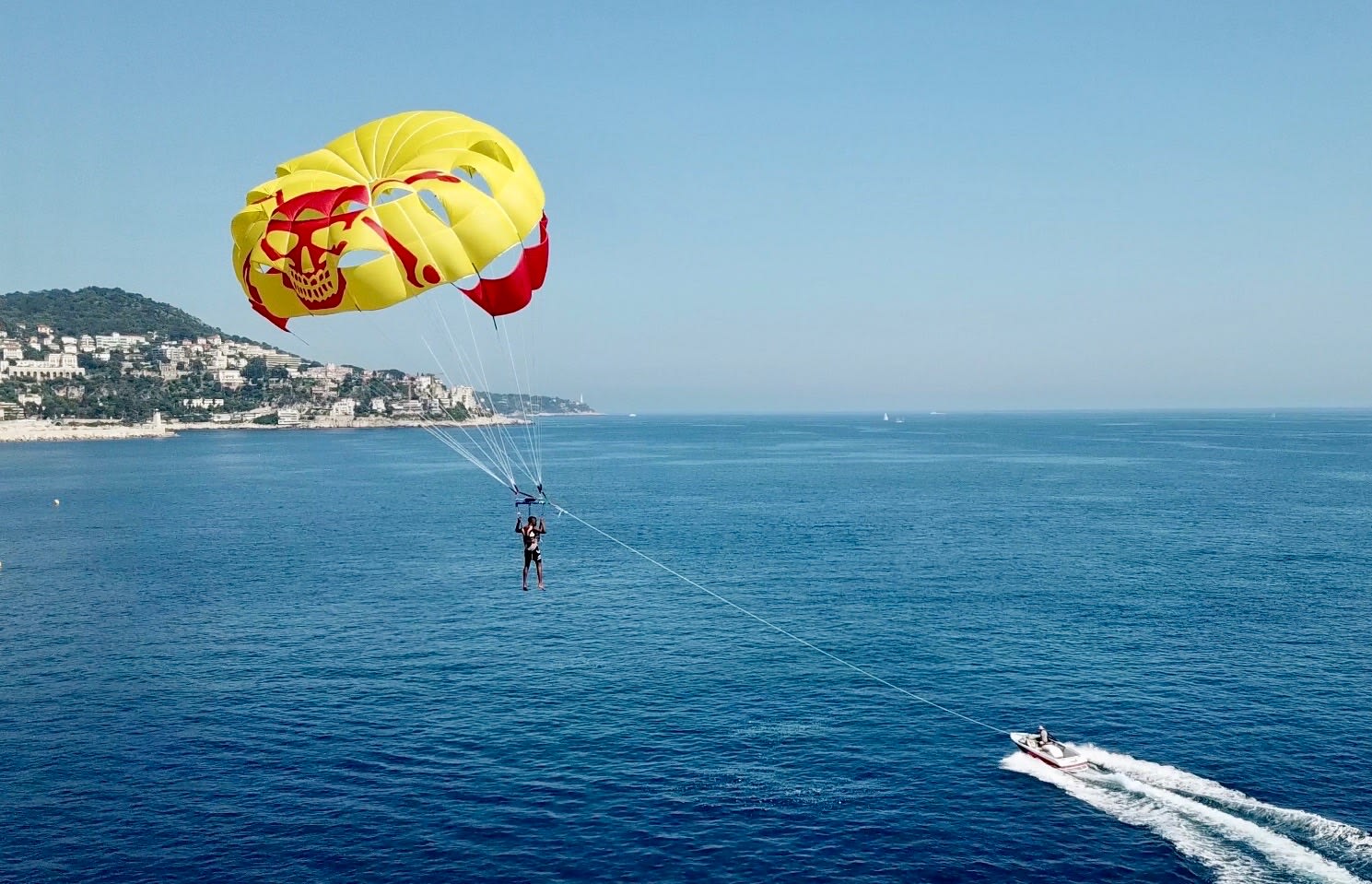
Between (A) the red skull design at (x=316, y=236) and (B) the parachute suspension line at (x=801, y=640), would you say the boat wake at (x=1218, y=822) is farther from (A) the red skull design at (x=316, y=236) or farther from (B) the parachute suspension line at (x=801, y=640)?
(A) the red skull design at (x=316, y=236)

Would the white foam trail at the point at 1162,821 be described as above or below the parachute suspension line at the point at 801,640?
below

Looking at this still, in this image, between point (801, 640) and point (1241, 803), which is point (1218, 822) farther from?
point (801, 640)

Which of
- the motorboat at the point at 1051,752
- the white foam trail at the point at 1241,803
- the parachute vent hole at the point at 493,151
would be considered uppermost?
the parachute vent hole at the point at 493,151

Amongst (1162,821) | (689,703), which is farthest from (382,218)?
(1162,821)

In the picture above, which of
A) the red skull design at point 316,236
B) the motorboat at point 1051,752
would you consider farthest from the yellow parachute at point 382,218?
the motorboat at point 1051,752

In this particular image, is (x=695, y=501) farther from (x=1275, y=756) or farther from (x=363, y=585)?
(x=1275, y=756)

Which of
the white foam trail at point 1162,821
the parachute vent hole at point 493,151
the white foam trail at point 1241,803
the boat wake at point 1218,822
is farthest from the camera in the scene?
the white foam trail at point 1241,803

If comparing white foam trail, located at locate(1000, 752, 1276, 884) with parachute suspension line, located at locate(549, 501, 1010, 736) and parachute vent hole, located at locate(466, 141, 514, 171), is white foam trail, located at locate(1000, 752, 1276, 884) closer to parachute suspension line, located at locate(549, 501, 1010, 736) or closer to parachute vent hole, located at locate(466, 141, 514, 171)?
parachute suspension line, located at locate(549, 501, 1010, 736)

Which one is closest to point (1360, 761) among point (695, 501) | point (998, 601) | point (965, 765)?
point (965, 765)
